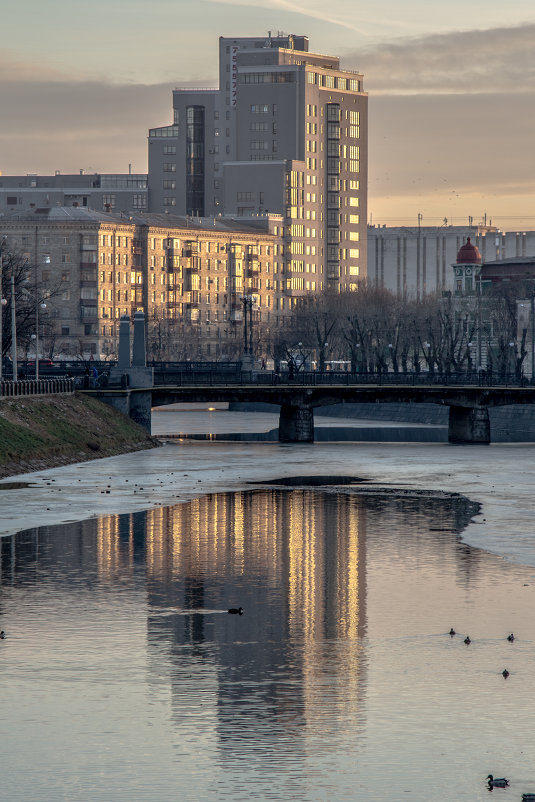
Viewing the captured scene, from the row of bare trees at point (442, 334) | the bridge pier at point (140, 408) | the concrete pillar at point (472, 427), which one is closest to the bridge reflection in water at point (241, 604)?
the bridge pier at point (140, 408)

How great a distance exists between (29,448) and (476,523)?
29.2 meters

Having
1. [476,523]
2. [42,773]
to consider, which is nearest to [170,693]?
[42,773]

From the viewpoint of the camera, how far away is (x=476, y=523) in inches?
2213

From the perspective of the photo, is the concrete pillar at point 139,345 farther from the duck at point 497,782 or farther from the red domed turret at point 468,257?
the duck at point 497,782

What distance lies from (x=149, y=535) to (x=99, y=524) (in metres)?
3.28

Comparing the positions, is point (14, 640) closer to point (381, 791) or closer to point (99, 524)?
point (381, 791)

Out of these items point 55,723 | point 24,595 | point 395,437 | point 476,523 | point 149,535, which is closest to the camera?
point 55,723

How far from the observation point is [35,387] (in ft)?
296

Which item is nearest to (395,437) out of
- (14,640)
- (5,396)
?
(5,396)

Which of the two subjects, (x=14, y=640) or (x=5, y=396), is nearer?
Result: (x=14, y=640)

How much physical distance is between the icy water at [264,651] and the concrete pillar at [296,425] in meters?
45.4

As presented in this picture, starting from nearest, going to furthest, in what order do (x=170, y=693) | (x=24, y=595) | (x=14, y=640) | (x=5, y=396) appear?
(x=170, y=693) → (x=14, y=640) → (x=24, y=595) → (x=5, y=396)

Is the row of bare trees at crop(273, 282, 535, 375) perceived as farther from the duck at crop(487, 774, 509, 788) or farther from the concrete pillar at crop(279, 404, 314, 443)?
the duck at crop(487, 774, 509, 788)

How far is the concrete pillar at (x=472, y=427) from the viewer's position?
357 feet
